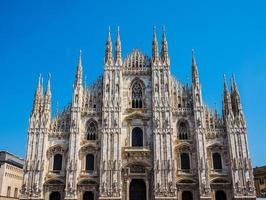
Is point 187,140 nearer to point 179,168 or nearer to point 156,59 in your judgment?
point 179,168

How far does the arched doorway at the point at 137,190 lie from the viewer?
1490 inches

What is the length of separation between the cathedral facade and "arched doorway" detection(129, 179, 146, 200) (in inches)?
4.3

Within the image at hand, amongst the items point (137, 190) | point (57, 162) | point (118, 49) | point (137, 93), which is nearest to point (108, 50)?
point (118, 49)

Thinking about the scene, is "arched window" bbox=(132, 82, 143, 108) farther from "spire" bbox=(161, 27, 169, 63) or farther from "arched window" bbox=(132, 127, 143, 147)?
"spire" bbox=(161, 27, 169, 63)

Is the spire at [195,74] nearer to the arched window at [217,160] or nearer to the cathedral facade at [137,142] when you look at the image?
the cathedral facade at [137,142]

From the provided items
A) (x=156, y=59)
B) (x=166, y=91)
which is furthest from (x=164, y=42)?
(x=166, y=91)

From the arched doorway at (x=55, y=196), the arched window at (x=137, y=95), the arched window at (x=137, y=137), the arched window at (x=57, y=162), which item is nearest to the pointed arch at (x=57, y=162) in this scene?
the arched window at (x=57, y=162)

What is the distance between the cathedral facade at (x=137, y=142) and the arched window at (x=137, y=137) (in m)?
0.12

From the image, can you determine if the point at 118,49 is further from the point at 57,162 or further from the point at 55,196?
the point at 55,196

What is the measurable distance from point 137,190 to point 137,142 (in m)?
5.53

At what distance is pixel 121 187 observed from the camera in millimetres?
37094

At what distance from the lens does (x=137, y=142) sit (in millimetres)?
40031

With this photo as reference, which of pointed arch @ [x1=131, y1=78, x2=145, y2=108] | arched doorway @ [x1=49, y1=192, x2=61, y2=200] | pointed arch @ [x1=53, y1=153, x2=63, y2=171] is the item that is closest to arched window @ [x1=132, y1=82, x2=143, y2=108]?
pointed arch @ [x1=131, y1=78, x2=145, y2=108]

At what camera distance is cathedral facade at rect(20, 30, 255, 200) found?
37094 mm
